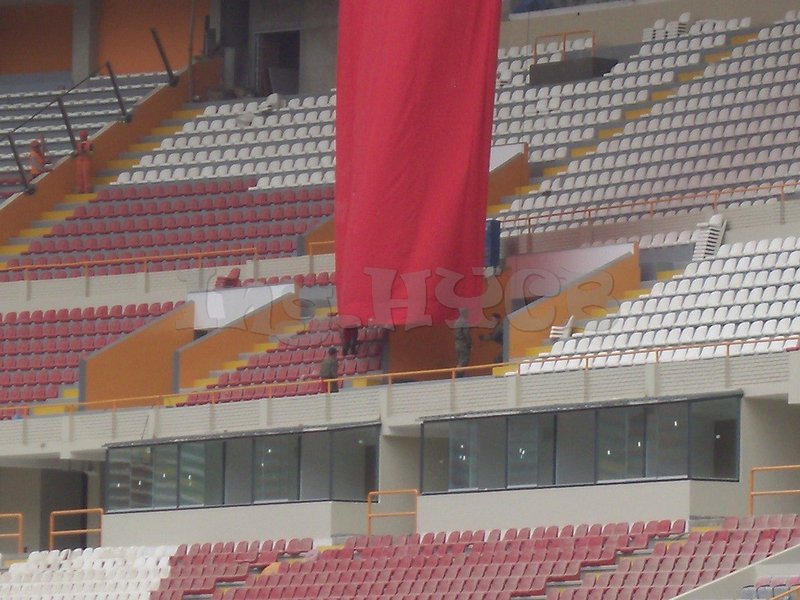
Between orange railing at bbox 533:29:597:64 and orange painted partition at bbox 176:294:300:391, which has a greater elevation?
orange railing at bbox 533:29:597:64

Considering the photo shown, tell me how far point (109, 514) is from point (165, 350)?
360cm

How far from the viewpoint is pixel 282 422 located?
30484 mm

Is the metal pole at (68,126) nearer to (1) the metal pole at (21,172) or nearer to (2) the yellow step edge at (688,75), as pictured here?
(1) the metal pole at (21,172)

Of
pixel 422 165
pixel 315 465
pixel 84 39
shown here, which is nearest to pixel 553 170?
pixel 422 165

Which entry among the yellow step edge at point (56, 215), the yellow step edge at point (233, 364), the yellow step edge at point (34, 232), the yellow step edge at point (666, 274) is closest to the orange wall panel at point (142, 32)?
the yellow step edge at point (56, 215)

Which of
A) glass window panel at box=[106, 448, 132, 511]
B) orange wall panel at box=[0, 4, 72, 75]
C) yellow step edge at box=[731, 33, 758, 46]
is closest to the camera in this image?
glass window panel at box=[106, 448, 132, 511]

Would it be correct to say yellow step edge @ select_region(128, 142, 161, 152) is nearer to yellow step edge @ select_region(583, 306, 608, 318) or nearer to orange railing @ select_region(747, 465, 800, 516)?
yellow step edge @ select_region(583, 306, 608, 318)

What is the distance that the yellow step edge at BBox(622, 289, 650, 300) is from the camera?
3064 centimetres

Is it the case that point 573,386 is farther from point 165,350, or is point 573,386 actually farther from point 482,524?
point 165,350

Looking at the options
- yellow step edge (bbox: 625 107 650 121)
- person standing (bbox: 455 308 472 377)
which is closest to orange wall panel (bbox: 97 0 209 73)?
yellow step edge (bbox: 625 107 650 121)

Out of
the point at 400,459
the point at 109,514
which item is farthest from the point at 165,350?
the point at 400,459

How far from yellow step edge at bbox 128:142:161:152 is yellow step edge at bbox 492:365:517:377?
522 inches

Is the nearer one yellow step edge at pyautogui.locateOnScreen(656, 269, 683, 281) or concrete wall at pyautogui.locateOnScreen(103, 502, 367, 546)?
concrete wall at pyautogui.locateOnScreen(103, 502, 367, 546)

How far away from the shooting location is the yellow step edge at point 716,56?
3700 centimetres
